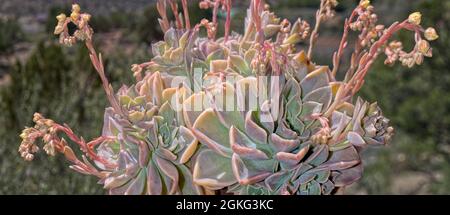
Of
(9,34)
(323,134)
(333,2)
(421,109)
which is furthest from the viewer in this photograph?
(9,34)

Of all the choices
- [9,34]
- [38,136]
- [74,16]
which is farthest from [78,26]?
[9,34]

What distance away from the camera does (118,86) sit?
13.6 feet

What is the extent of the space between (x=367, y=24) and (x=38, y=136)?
464 millimetres

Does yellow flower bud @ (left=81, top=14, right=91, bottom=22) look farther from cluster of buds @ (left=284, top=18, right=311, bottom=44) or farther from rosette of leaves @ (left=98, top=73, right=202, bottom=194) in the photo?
cluster of buds @ (left=284, top=18, right=311, bottom=44)

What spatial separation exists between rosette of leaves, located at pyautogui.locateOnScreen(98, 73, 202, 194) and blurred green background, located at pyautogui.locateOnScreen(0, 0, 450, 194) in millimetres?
640

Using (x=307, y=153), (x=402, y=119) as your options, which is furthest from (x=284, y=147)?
(x=402, y=119)

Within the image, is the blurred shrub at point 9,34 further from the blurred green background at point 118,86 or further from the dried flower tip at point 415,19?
the dried flower tip at point 415,19

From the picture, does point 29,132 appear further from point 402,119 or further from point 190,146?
point 402,119

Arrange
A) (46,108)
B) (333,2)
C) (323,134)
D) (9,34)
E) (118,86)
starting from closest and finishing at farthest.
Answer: (323,134), (333,2), (46,108), (118,86), (9,34)

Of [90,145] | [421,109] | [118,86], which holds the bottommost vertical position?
[421,109]

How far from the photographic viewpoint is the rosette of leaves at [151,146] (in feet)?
2.96

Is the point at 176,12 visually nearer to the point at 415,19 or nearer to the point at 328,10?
the point at 328,10

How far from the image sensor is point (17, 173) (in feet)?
9.39

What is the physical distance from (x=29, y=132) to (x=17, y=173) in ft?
6.69
